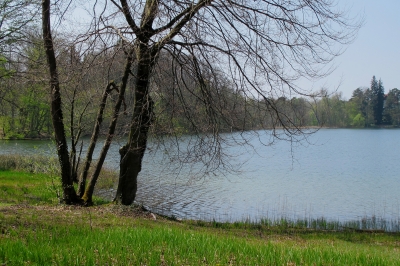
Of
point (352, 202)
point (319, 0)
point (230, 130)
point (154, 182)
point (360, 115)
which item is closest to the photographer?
point (319, 0)

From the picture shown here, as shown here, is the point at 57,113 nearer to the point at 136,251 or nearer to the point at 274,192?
the point at 136,251

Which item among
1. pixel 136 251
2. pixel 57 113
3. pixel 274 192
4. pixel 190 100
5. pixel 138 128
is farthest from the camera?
pixel 274 192

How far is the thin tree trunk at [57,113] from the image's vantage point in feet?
34.6

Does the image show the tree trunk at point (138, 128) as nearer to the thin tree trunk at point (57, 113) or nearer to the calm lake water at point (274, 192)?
the calm lake water at point (274, 192)

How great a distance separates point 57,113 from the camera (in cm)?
1125

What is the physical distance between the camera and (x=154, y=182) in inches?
838

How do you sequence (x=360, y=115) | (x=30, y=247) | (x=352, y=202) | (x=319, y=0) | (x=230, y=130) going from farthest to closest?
(x=360, y=115) < (x=352, y=202) < (x=230, y=130) < (x=319, y=0) < (x=30, y=247)

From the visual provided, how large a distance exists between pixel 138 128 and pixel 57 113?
2.54m

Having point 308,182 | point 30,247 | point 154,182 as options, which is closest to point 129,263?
point 30,247

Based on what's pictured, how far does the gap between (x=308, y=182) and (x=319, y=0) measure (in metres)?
14.6

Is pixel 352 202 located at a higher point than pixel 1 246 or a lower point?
lower

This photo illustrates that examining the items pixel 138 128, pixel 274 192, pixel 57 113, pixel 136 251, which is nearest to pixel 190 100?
pixel 138 128

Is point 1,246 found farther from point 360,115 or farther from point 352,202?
point 360,115

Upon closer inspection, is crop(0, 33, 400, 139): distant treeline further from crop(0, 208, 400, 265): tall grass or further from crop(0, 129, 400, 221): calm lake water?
crop(0, 208, 400, 265): tall grass
